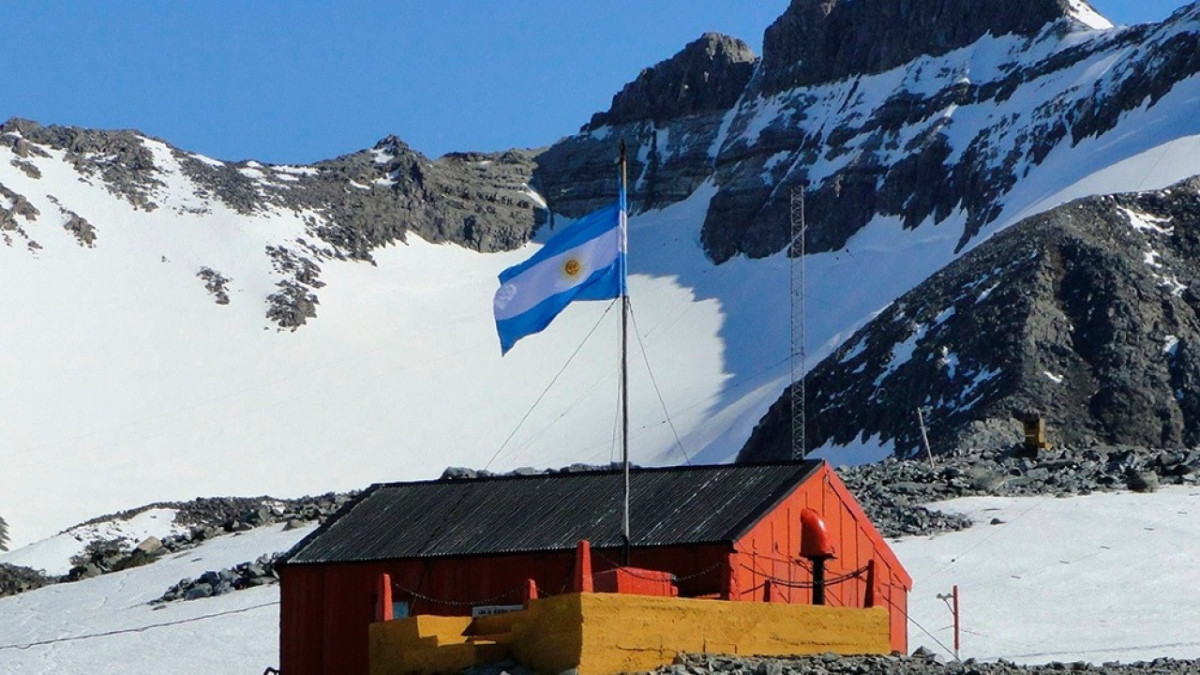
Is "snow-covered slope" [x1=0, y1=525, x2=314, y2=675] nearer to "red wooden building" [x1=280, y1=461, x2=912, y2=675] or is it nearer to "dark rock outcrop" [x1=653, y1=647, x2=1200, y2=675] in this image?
"red wooden building" [x1=280, y1=461, x2=912, y2=675]

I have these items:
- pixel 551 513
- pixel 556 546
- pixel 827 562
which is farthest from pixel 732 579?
pixel 551 513

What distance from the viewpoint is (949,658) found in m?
37.8

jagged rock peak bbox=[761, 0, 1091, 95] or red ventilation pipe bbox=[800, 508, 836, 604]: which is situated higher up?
jagged rock peak bbox=[761, 0, 1091, 95]

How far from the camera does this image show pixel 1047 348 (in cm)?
10225

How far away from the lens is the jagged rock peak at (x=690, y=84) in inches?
7534

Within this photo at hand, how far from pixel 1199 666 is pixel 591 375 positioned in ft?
361

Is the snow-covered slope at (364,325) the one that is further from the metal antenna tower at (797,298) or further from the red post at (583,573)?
the red post at (583,573)

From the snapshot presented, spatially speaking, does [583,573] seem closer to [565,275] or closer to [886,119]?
[565,275]

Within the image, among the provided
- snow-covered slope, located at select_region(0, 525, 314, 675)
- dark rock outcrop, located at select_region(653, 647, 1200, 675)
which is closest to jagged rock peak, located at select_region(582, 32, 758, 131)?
snow-covered slope, located at select_region(0, 525, 314, 675)

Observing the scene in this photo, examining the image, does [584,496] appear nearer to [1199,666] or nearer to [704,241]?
[1199,666]

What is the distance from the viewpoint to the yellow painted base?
84.1 ft

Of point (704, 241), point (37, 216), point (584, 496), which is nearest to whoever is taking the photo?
point (584, 496)

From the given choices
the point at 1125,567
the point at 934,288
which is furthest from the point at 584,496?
the point at 934,288

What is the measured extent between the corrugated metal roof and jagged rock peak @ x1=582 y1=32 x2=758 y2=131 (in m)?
153
